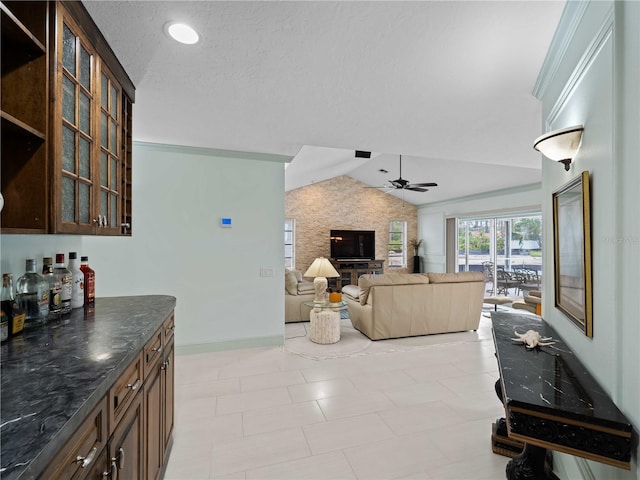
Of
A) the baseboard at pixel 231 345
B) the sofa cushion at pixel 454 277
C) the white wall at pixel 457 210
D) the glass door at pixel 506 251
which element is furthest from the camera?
the glass door at pixel 506 251

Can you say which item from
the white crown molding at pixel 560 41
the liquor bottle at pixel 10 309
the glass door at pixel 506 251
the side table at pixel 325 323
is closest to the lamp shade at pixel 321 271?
the side table at pixel 325 323

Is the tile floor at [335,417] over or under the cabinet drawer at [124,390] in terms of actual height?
under

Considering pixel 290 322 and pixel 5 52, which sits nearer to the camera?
pixel 5 52

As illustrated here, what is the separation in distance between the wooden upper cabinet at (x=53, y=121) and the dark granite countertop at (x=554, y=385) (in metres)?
1.97

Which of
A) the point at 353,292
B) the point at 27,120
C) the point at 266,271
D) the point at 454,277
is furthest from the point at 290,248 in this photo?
the point at 27,120

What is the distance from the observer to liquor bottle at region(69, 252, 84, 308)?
5.98ft

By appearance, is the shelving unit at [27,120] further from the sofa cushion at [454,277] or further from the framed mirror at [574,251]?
the sofa cushion at [454,277]

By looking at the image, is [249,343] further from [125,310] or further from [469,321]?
[469,321]

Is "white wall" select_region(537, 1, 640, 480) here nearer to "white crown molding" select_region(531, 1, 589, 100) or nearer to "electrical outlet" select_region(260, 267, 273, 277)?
"white crown molding" select_region(531, 1, 589, 100)

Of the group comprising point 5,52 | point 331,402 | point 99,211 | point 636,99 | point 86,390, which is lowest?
point 331,402

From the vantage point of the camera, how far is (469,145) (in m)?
3.65

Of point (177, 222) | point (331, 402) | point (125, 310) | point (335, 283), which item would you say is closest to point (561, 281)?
point (331, 402)

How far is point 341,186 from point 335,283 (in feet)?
9.10

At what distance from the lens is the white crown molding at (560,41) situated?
4.73 feet
